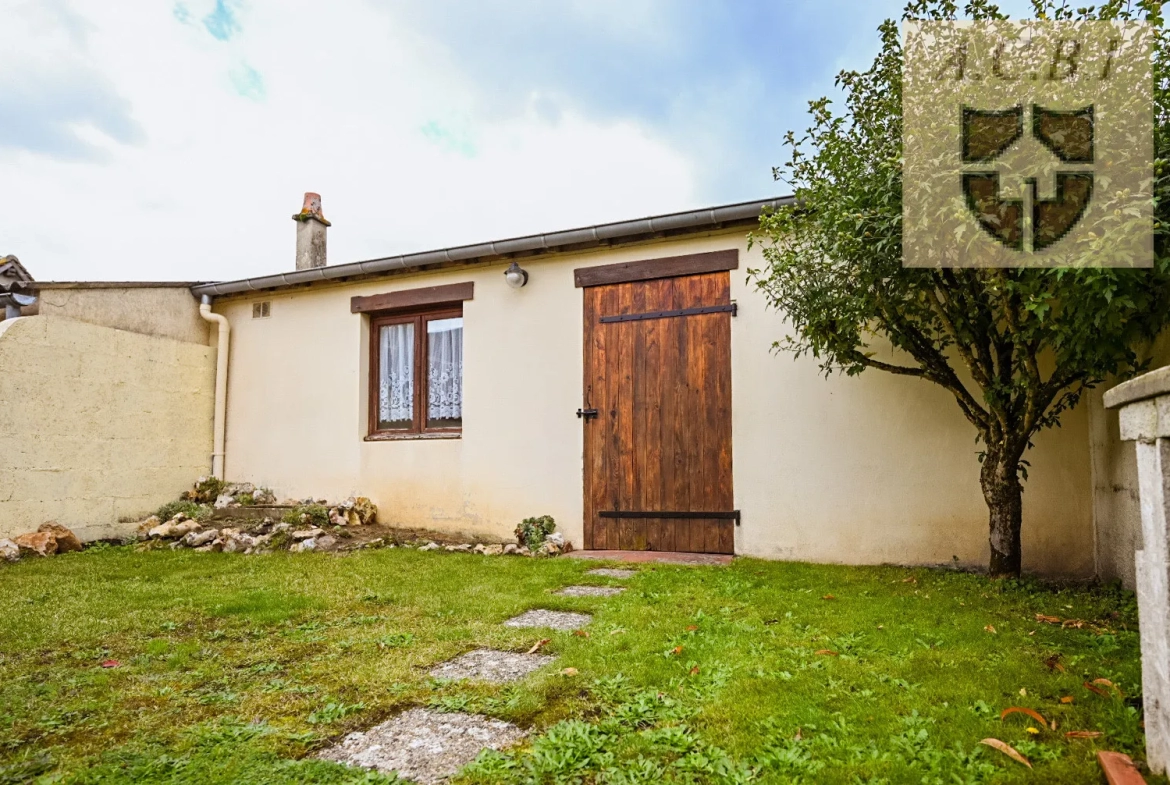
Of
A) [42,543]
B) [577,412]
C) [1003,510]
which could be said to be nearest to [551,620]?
[577,412]

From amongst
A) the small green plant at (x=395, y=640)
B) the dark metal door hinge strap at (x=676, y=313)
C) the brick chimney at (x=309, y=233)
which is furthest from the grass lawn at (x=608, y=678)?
the brick chimney at (x=309, y=233)

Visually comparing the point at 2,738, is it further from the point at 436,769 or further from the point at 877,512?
the point at 877,512

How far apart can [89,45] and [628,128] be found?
22.3 feet

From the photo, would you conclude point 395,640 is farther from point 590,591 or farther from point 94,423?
point 94,423

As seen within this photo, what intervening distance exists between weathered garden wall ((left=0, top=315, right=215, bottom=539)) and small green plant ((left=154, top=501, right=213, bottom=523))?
0.35 ft

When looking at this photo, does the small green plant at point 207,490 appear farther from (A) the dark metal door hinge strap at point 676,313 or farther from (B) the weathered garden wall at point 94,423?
(A) the dark metal door hinge strap at point 676,313

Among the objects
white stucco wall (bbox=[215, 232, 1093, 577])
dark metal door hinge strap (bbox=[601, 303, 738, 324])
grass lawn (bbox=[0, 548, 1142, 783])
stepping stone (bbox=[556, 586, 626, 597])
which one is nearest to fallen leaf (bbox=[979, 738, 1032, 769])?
grass lawn (bbox=[0, 548, 1142, 783])

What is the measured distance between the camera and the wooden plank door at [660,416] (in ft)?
15.9

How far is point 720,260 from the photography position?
16.0 feet

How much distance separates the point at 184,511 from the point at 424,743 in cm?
555

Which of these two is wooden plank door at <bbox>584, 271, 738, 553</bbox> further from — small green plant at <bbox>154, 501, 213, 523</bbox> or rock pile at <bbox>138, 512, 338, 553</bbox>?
small green plant at <bbox>154, 501, 213, 523</bbox>

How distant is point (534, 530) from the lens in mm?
5199

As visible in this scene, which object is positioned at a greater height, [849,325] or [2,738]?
[849,325]

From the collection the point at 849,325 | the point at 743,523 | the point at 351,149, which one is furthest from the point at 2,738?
the point at 351,149
